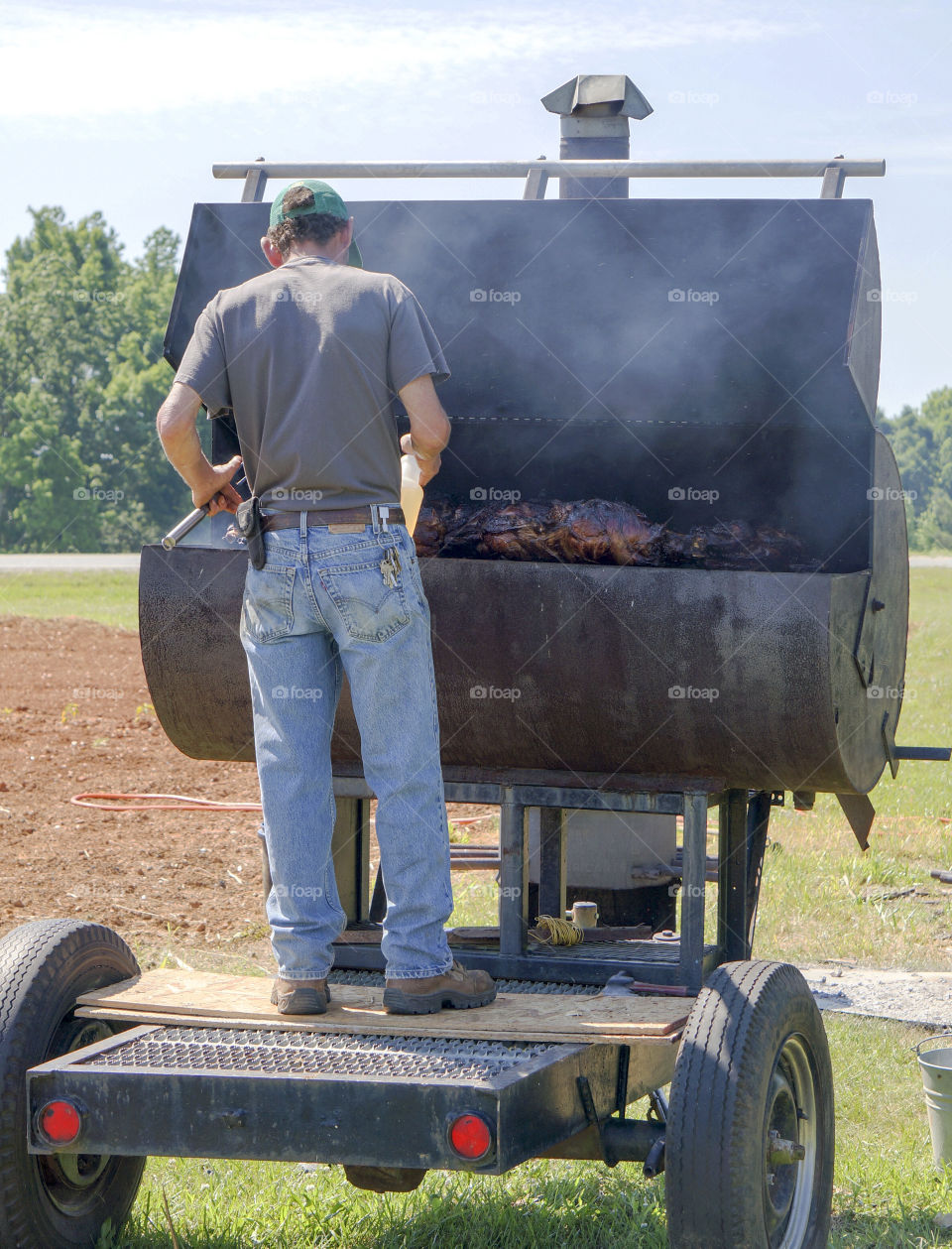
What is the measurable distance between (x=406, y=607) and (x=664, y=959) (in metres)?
1.33

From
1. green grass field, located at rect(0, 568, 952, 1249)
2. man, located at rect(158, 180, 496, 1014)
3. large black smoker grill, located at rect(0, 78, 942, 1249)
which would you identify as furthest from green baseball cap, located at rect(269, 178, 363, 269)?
green grass field, located at rect(0, 568, 952, 1249)

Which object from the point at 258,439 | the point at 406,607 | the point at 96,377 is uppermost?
the point at 96,377

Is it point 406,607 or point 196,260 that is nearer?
point 406,607

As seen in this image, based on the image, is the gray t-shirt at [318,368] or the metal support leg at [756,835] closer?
the gray t-shirt at [318,368]

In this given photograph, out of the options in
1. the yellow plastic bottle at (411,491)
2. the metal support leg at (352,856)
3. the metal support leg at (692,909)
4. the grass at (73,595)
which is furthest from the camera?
the grass at (73,595)

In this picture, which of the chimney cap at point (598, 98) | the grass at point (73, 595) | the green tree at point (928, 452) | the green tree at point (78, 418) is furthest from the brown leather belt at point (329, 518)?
the green tree at point (928, 452)

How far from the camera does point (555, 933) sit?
392 centimetres

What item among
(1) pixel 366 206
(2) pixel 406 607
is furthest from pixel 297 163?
(2) pixel 406 607

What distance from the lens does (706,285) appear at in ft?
14.0

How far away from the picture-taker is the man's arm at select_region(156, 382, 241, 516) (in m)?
3.14

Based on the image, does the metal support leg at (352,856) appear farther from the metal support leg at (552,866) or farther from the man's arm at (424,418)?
the man's arm at (424,418)

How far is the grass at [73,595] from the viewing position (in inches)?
803

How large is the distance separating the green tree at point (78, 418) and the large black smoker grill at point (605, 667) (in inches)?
1669

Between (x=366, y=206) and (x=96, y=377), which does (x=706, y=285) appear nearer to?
(x=366, y=206)
